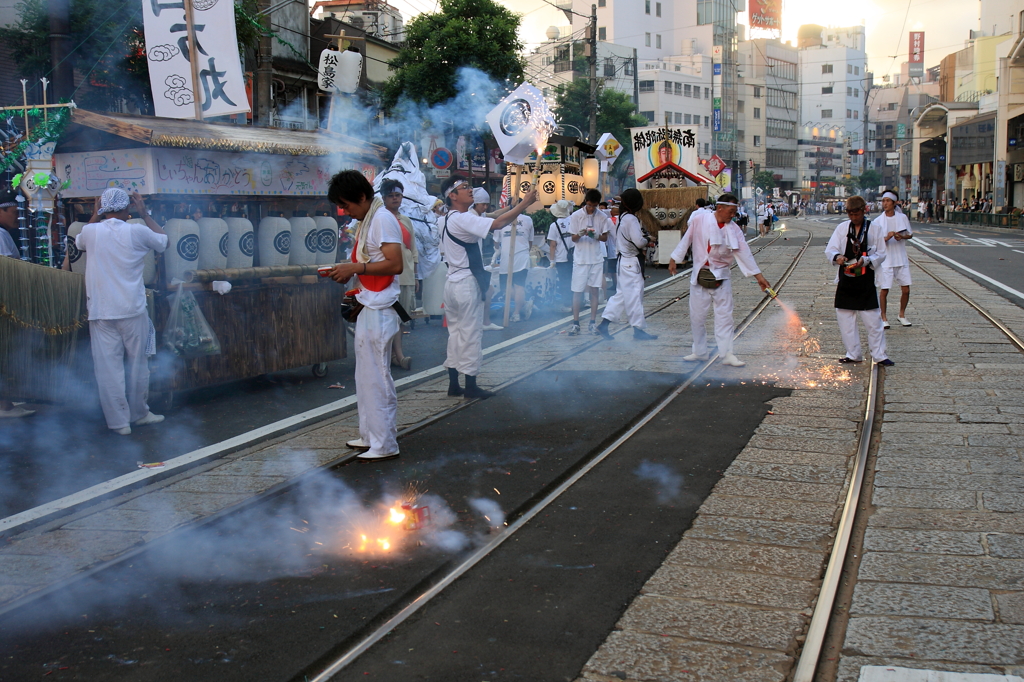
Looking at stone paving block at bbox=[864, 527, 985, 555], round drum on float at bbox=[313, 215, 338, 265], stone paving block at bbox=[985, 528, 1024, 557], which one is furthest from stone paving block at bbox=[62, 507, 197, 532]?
round drum on float at bbox=[313, 215, 338, 265]

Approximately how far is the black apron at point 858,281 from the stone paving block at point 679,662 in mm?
6139

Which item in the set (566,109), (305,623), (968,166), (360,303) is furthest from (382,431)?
(968,166)

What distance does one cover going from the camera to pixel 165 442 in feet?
20.9

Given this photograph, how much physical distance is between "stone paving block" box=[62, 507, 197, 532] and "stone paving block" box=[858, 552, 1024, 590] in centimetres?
338

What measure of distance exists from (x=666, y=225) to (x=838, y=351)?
1447 cm

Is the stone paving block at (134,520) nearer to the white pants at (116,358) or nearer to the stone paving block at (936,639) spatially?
the white pants at (116,358)

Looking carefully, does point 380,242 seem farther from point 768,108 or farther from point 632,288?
point 768,108

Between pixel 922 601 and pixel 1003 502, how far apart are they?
1.47 meters

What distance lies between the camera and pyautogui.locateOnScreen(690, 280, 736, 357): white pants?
8852 mm

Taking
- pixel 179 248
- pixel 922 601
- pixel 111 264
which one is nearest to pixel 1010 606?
pixel 922 601

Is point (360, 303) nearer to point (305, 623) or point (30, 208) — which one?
point (305, 623)

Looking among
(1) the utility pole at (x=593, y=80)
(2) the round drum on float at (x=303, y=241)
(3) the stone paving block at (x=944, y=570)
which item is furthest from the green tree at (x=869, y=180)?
(3) the stone paving block at (x=944, y=570)

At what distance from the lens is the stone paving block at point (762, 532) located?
422cm

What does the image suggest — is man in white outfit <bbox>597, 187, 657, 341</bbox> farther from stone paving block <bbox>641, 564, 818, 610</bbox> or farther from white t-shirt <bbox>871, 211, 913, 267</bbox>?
stone paving block <bbox>641, 564, 818, 610</bbox>
